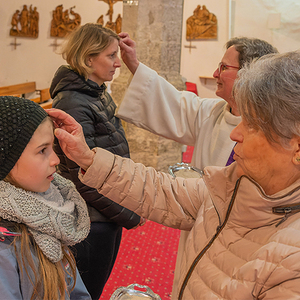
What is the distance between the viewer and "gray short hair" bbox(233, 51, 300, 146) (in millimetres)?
840

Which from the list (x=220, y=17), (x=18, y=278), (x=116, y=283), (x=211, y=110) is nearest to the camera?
(x=18, y=278)

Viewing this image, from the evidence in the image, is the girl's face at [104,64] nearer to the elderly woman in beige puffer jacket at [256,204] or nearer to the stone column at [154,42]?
the elderly woman in beige puffer jacket at [256,204]

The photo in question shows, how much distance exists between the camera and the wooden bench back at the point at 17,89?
16.1 feet

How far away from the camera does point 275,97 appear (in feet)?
2.80

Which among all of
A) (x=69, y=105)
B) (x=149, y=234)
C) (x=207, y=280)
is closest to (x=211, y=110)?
(x=69, y=105)

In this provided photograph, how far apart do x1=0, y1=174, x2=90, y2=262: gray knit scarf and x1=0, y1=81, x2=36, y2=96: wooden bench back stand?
4167mm

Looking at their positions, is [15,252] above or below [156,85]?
below

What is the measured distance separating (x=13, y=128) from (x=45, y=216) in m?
0.28

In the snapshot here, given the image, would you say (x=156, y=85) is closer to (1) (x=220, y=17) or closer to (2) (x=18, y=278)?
(2) (x=18, y=278)

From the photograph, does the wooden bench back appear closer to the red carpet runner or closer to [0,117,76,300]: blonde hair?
the red carpet runner

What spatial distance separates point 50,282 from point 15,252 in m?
0.15

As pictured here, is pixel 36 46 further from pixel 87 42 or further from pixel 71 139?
pixel 71 139

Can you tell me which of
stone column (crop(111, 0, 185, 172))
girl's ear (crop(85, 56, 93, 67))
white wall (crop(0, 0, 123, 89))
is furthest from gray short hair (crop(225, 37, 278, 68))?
white wall (crop(0, 0, 123, 89))

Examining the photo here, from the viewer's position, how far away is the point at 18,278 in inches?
36.9
